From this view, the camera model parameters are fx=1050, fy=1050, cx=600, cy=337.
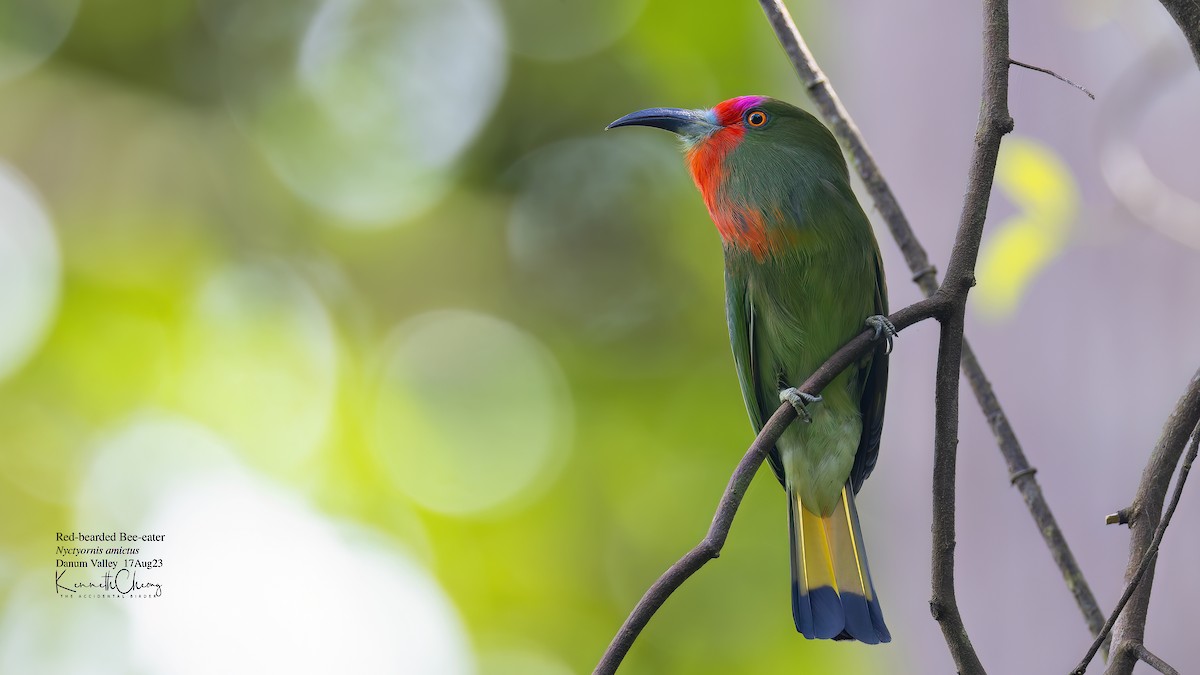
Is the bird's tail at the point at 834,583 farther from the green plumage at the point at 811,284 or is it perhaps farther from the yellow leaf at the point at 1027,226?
the yellow leaf at the point at 1027,226

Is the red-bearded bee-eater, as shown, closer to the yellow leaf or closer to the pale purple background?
the yellow leaf

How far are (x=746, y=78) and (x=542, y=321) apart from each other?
1801 millimetres

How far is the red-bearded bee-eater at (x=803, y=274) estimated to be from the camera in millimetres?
1892

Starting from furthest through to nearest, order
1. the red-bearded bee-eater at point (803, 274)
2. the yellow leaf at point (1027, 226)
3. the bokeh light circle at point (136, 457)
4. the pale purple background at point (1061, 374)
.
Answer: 1. the bokeh light circle at point (136, 457)
2. the pale purple background at point (1061, 374)
3. the red-bearded bee-eater at point (803, 274)
4. the yellow leaf at point (1027, 226)

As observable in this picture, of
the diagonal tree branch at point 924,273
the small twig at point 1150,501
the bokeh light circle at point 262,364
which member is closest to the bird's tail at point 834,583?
the diagonal tree branch at point 924,273

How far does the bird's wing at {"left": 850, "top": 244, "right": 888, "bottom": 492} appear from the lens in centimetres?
196

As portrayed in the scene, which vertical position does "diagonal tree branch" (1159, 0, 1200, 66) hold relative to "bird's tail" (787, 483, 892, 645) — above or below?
above

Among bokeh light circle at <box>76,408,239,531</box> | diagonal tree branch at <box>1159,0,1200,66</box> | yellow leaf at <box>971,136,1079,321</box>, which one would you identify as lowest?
diagonal tree branch at <box>1159,0,1200,66</box>

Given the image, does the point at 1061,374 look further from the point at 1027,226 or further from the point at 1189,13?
the point at 1189,13

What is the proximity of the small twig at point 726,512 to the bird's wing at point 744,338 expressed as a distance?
30.3 inches

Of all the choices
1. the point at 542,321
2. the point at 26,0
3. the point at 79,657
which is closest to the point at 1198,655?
the point at 79,657

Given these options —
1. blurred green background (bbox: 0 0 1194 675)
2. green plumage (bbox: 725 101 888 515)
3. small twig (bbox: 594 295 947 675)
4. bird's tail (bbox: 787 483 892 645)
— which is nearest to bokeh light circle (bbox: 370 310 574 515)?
blurred green background (bbox: 0 0 1194 675)

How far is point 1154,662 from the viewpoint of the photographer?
39.2 inches

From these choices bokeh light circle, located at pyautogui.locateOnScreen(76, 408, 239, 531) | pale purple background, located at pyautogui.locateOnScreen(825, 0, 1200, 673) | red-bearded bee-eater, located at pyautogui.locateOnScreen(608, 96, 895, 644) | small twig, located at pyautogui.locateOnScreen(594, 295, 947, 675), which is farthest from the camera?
bokeh light circle, located at pyautogui.locateOnScreen(76, 408, 239, 531)
